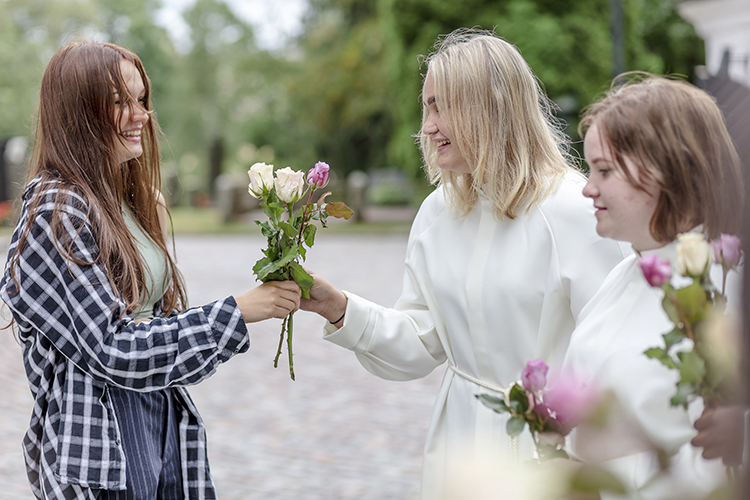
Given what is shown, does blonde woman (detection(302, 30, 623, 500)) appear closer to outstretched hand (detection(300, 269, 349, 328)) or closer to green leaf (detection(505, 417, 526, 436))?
outstretched hand (detection(300, 269, 349, 328))

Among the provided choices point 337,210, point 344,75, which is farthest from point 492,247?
point 344,75

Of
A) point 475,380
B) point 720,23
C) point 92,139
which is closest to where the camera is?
point 92,139

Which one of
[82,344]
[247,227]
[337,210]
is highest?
[337,210]

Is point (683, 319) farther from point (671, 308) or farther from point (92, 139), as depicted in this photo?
point (92, 139)

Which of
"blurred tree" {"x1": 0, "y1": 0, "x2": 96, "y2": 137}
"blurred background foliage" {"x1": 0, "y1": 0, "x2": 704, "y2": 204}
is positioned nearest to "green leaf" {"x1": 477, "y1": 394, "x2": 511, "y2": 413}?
"blurred background foliage" {"x1": 0, "y1": 0, "x2": 704, "y2": 204}

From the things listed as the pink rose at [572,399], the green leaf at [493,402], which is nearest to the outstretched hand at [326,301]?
the green leaf at [493,402]

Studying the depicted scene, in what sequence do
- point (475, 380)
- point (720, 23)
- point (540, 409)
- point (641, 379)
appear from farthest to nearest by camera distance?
point (720, 23)
point (475, 380)
point (641, 379)
point (540, 409)

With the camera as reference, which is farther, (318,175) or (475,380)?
(475,380)

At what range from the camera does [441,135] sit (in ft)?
7.20

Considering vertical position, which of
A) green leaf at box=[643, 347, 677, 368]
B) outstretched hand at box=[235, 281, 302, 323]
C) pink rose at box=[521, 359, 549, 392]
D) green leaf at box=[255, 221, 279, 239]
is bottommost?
outstretched hand at box=[235, 281, 302, 323]

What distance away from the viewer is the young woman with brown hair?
1.82m

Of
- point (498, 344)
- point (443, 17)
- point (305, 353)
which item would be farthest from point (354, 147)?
point (498, 344)

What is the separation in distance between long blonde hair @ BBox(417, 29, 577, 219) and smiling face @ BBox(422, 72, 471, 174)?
0.02 metres

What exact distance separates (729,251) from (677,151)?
0.28m
